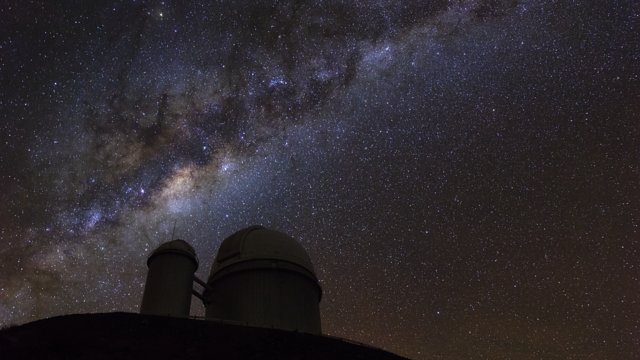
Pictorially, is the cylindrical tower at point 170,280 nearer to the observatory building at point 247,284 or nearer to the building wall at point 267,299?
the observatory building at point 247,284

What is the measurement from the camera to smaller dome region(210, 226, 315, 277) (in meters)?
14.8

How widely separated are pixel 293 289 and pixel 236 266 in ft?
5.88

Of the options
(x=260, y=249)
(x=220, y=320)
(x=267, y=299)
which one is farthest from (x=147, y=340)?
(x=260, y=249)

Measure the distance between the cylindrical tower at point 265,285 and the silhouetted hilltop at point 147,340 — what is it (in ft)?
14.0

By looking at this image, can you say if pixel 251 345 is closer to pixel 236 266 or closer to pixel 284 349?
pixel 284 349

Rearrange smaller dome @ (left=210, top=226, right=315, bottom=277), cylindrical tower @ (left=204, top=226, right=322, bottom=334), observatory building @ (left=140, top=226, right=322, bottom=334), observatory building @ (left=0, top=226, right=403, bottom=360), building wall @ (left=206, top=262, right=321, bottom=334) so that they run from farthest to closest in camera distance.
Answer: smaller dome @ (left=210, top=226, right=315, bottom=277) → cylindrical tower @ (left=204, top=226, right=322, bottom=334) → building wall @ (left=206, top=262, right=321, bottom=334) → observatory building @ (left=140, top=226, right=322, bottom=334) → observatory building @ (left=0, top=226, right=403, bottom=360)

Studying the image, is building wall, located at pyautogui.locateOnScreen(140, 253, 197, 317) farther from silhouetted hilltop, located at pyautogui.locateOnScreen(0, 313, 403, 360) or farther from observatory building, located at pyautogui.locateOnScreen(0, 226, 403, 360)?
silhouetted hilltop, located at pyautogui.locateOnScreen(0, 313, 403, 360)

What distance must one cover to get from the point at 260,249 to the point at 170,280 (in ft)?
8.96

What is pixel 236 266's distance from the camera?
48.3ft

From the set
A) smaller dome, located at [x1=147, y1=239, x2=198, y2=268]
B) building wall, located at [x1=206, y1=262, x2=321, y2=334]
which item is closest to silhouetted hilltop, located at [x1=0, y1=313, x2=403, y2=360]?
building wall, located at [x1=206, y1=262, x2=321, y2=334]

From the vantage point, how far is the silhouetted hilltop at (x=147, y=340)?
27.1ft

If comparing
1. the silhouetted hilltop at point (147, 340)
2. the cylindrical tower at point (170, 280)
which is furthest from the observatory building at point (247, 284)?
the silhouetted hilltop at point (147, 340)

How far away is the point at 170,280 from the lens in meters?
13.4

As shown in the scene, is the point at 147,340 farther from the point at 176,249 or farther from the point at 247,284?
the point at 247,284
